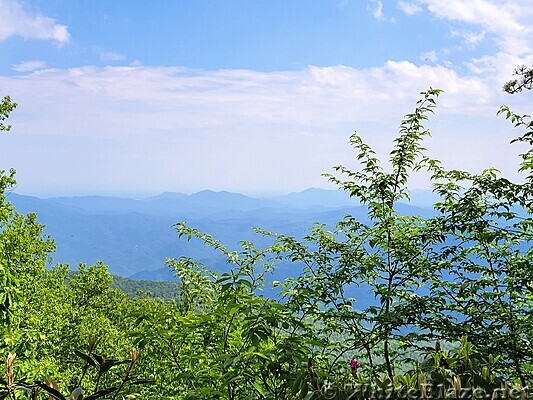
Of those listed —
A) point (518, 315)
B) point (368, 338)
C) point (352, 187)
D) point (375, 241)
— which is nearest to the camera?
point (518, 315)

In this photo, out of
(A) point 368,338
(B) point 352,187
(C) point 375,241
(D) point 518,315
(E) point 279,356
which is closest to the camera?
(E) point 279,356

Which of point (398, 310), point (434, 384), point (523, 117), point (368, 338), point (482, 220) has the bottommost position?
point (368, 338)

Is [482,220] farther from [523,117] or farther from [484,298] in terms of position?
[523,117]

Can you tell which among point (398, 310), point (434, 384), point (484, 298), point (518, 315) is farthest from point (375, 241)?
point (434, 384)

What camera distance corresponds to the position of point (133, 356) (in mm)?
1358

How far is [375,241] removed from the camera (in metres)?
4.62

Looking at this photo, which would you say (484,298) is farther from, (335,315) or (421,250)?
(335,315)

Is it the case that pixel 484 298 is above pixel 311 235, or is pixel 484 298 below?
below

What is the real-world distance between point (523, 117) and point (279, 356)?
10.7 ft

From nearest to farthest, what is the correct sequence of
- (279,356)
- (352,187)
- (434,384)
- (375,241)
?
(434,384) < (279,356) < (375,241) < (352,187)

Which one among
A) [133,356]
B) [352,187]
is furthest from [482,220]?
[133,356]

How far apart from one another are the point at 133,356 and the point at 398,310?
3294 millimetres

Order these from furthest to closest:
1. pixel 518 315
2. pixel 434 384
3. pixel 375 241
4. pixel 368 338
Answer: pixel 375 241, pixel 368 338, pixel 518 315, pixel 434 384

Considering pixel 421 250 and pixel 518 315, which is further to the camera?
pixel 421 250
